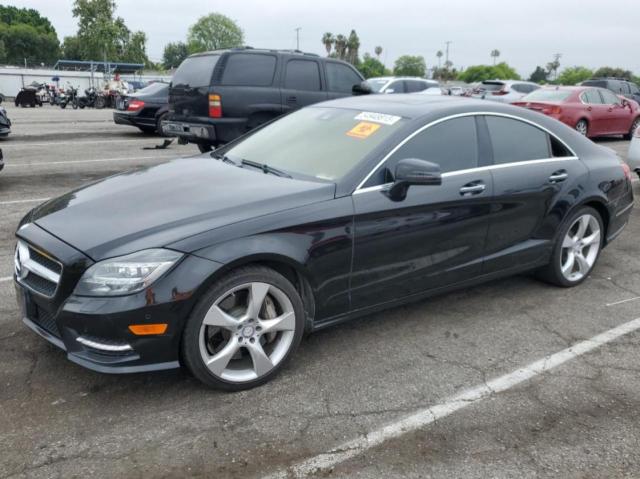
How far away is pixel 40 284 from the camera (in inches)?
123

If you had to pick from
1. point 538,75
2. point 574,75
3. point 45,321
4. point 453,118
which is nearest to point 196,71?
point 453,118

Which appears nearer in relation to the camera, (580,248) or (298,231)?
(298,231)

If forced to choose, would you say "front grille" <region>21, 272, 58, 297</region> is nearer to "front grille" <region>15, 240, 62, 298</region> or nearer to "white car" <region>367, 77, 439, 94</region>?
"front grille" <region>15, 240, 62, 298</region>

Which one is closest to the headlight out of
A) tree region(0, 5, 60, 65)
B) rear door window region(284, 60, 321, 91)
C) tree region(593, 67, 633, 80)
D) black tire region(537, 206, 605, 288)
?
black tire region(537, 206, 605, 288)

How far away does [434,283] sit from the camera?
13.1 feet

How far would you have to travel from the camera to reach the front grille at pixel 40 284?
3.04 m

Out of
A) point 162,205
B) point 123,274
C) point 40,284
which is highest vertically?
point 162,205

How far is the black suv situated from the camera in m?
9.62

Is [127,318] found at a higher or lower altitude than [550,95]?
lower

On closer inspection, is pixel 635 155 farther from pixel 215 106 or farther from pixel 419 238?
pixel 215 106

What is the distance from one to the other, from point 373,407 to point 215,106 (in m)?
7.31

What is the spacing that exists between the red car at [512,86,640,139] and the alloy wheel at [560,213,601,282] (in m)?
10.1

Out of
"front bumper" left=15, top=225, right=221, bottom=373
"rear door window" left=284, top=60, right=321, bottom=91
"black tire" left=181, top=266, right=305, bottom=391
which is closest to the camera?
"front bumper" left=15, top=225, right=221, bottom=373

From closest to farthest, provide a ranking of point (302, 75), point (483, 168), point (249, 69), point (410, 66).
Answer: point (483, 168)
point (249, 69)
point (302, 75)
point (410, 66)
